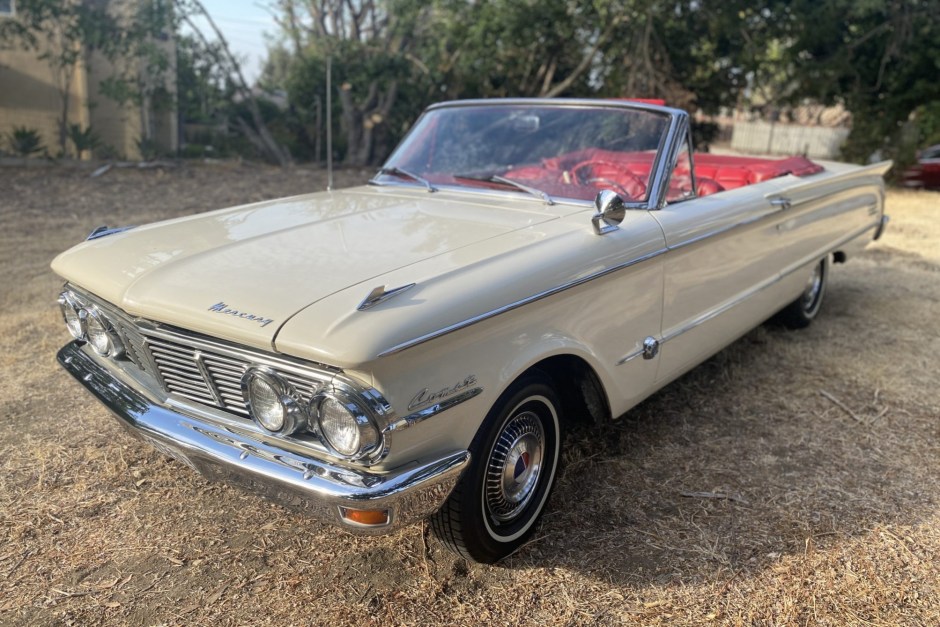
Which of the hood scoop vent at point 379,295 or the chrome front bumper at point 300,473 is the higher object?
the hood scoop vent at point 379,295

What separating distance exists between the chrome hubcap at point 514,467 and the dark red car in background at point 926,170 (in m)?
13.1

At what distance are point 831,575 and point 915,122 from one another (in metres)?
14.1

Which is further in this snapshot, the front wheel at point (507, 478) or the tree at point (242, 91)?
the tree at point (242, 91)

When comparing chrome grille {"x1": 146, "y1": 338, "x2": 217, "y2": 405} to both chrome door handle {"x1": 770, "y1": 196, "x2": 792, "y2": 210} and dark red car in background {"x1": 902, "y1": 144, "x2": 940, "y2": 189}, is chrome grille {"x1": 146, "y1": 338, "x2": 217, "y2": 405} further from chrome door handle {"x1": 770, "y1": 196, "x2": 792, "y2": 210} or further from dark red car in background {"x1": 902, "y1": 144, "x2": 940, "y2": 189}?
dark red car in background {"x1": 902, "y1": 144, "x2": 940, "y2": 189}

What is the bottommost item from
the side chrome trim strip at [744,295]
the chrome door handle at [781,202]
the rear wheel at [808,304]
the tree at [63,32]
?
the rear wheel at [808,304]

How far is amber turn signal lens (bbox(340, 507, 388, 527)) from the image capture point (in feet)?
6.66

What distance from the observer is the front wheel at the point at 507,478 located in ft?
7.54

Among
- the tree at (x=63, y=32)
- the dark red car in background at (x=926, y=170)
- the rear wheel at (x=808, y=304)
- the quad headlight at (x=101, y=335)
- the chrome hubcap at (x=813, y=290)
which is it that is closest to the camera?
the quad headlight at (x=101, y=335)

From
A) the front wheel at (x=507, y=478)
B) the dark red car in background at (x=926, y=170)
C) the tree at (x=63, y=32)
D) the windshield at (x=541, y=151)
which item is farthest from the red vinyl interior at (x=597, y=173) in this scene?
the dark red car in background at (x=926, y=170)

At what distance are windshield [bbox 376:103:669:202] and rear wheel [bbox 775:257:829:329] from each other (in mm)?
2086

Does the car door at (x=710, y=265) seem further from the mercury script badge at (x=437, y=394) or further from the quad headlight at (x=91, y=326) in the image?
the quad headlight at (x=91, y=326)

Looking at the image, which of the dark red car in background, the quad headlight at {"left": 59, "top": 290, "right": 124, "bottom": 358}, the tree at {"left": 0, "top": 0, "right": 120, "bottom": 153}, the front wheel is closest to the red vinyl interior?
the front wheel

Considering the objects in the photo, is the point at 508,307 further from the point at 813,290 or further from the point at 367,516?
the point at 813,290

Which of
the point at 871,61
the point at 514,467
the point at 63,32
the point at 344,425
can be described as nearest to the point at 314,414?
the point at 344,425
